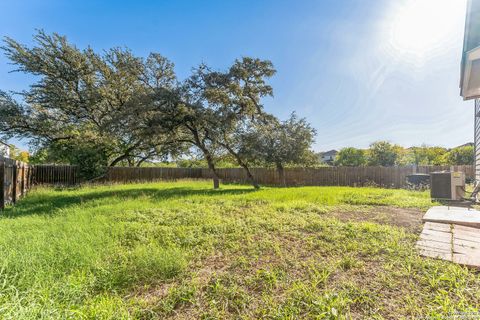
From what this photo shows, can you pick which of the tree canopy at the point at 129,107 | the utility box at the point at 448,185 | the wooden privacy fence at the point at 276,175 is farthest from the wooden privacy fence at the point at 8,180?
the utility box at the point at 448,185

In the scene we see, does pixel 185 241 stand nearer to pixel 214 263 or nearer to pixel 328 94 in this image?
pixel 214 263

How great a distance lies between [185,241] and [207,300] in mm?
1309

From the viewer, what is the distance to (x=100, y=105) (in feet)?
45.0

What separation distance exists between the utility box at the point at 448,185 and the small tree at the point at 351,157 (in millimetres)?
15574

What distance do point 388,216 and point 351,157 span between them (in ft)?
61.3

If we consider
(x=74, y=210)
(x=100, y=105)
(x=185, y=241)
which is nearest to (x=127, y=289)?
(x=185, y=241)

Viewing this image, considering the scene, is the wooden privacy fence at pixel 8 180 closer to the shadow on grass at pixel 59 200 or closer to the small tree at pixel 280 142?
the shadow on grass at pixel 59 200

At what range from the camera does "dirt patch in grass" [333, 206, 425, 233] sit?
11.4ft

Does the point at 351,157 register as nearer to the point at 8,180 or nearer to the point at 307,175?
the point at 307,175

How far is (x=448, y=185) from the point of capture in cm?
543

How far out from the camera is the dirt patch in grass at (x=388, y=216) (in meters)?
3.48

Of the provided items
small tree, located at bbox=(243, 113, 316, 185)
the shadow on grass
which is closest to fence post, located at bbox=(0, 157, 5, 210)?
the shadow on grass

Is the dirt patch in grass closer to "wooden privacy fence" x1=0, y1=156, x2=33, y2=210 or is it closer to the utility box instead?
the utility box

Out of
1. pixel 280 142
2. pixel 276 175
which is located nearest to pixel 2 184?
pixel 280 142
